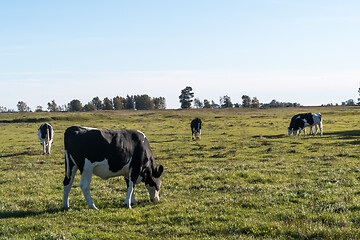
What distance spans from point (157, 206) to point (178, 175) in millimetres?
6106

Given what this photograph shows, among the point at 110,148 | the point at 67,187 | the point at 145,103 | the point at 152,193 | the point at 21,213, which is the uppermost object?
the point at 145,103

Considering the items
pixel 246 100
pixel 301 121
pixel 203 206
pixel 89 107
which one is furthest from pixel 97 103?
pixel 203 206

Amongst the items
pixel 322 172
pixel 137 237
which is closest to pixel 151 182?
pixel 137 237

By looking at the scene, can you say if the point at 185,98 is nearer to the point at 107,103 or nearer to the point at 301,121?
the point at 107,103

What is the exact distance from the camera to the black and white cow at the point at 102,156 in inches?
429

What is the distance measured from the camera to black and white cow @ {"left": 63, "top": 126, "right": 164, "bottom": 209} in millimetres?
10891

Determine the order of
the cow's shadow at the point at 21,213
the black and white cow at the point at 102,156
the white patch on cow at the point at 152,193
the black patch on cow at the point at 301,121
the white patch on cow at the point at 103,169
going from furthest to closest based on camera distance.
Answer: the black patch on cow at the point at 301,121
the white patch on cow at the point at 152,193
the white patch on cow at the point at 103,169
the black and white cow at the point at 102,156
the cow's shadow at the point at 21,213

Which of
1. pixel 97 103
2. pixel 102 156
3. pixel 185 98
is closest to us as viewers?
pixel 102 156

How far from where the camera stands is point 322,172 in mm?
16609

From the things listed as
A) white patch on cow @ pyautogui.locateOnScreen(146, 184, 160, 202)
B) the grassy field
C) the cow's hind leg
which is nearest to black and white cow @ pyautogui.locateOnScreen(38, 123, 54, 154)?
the grassy field

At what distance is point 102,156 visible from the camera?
10992 millimetres

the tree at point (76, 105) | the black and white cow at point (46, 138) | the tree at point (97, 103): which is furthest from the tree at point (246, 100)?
the black and white cow at point (46, 138)

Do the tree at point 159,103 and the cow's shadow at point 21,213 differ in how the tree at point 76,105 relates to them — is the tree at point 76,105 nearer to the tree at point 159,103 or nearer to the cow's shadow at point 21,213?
the tree at point 159,103

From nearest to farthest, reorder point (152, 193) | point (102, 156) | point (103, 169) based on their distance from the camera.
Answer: point (102, 156) < point (103, 169) < point (152, 193)
